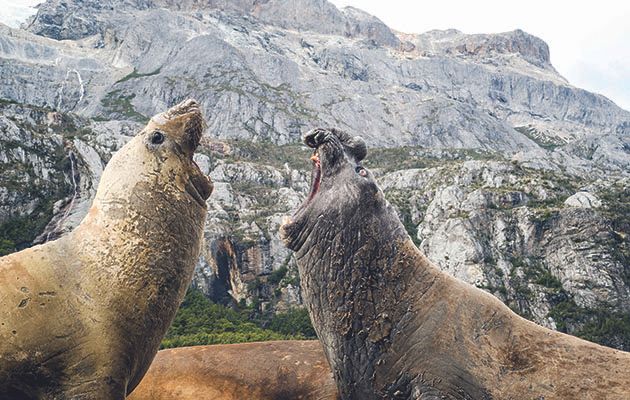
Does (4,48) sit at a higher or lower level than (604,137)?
lower

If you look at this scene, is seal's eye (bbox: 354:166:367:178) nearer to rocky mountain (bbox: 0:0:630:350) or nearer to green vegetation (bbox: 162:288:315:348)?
green vegetation (bbox: 162:288:315:348)

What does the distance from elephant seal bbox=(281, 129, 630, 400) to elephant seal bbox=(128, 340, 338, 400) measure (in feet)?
3.82

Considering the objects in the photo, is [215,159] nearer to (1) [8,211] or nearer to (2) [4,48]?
(1) [8,211]

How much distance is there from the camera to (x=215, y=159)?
349 feet

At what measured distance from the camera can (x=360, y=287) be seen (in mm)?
4637

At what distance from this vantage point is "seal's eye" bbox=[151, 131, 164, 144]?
5309 millimetres

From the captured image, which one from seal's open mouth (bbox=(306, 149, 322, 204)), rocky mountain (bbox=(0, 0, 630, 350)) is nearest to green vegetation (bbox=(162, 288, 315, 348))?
rocky mountain (bbox=(0, 0, 630, 350))

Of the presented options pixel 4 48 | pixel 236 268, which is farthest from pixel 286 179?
pixel 4 48

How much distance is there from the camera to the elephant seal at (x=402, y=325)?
431 centimetres

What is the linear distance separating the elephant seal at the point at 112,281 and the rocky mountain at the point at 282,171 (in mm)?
54807

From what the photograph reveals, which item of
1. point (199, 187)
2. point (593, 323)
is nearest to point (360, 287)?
point (199, 187)

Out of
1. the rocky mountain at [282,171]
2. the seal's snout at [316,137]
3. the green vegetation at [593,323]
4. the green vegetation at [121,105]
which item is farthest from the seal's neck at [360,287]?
the green vegetation at [121,105]

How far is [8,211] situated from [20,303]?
67.7m

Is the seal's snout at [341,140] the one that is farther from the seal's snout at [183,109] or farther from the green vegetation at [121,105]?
the green vegetation at [121,105]
